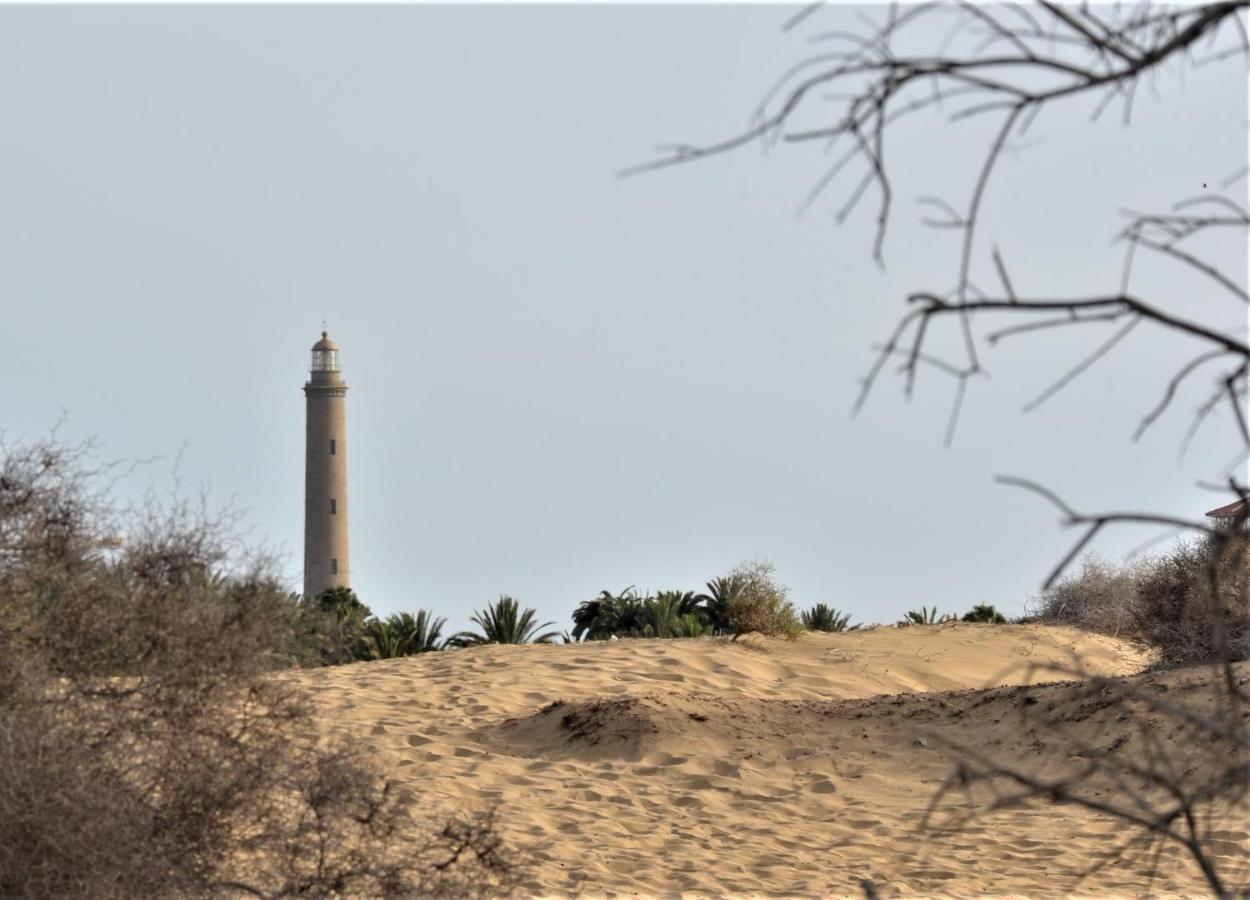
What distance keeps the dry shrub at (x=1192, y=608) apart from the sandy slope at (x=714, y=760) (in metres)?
2.37

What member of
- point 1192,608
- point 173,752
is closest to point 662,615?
point 1192,608

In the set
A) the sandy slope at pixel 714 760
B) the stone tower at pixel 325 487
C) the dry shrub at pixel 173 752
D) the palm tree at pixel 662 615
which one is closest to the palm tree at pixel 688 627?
the palm tree at pixel 662 615

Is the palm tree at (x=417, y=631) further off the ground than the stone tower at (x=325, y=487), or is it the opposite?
the stone tower at (x=325, y=487)

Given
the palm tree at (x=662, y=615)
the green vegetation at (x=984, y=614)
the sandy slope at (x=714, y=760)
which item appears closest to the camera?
the sandy slope at (x=714, y=760)

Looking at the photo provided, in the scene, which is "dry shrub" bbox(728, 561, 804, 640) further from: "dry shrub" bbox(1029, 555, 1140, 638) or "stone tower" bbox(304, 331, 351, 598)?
"stone tower" bbox(304, 331, 351, 598)

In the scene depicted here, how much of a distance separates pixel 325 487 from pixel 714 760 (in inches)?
1812

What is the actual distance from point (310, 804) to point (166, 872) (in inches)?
27.8

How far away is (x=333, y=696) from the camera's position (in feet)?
49.1

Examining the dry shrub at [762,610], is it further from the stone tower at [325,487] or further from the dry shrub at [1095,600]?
the stone tower at [325,487]

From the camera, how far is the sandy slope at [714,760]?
32.9 feet

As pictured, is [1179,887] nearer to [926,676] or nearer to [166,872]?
[166,872]

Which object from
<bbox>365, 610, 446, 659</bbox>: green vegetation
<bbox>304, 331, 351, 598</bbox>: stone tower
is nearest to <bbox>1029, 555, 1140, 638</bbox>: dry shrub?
<bbox>365, 610, 446, 659</bbox>: green vegetation

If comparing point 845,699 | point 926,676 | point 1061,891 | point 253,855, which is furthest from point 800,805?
point 926,676

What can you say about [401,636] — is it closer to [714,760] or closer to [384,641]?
[384,641]
